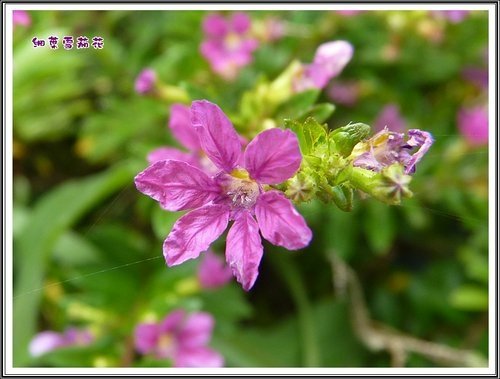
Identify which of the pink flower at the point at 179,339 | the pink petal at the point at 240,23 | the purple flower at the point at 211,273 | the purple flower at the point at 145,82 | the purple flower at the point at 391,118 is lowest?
the pink flower at the point at 179,339

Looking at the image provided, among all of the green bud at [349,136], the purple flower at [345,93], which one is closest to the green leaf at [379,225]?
the purple flower at [345,93]

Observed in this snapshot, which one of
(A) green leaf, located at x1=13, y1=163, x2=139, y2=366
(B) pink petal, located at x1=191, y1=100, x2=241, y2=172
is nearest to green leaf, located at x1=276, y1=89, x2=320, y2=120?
(B) pink petal, located at x1=191, y1=100, x2=241, y2=172

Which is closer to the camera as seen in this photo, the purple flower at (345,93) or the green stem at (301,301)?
the green stem at (301,301)

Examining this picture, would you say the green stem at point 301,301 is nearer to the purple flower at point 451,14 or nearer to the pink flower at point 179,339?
the pink flower at point 179,339

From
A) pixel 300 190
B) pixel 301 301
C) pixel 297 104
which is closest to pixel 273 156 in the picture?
pixel 300 190

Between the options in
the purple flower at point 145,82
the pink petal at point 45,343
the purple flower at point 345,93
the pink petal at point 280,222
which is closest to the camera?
the pink petal at point 280,222

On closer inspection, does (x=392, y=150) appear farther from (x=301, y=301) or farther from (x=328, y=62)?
(x=301, y=301)

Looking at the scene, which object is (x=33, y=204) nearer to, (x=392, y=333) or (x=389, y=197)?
(x=392, y=333)

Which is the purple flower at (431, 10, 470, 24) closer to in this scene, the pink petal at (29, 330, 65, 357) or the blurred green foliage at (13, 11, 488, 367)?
the blurred green foliage at (13, 11, 488, 367)
